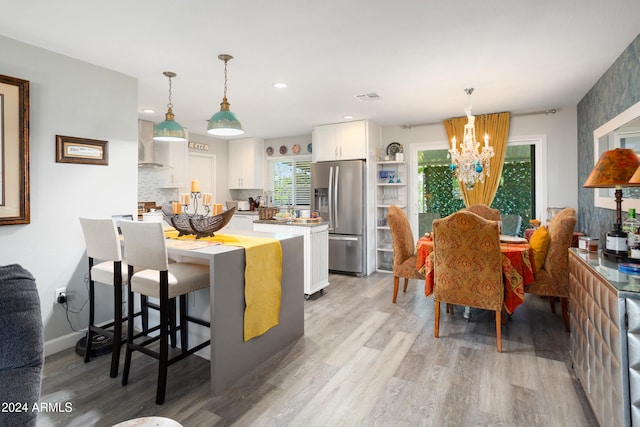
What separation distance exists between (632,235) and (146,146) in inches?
210

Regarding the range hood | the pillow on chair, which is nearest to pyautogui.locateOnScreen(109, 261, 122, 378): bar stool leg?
the range hood

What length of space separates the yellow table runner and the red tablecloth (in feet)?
4.53

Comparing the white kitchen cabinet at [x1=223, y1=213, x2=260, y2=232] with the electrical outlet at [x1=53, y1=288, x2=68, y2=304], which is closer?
the electrical outlet at [x1=53, y1=288, x2=68, y2=304]

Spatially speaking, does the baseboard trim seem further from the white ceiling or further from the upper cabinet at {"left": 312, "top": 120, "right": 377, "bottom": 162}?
Answer: the upper cabinet at {"left": 312, "top": 120, "right": 377, "bottom": 162}

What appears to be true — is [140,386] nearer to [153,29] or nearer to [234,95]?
[153,29]

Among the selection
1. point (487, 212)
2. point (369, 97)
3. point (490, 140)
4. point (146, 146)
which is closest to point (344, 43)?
point (369, 97)

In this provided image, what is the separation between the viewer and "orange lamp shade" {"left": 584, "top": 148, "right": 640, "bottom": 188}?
180 centimetres

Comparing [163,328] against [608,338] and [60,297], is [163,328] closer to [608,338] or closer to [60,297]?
[60,297]

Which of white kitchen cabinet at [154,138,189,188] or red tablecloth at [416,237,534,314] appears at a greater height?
white kitchen cabinet at [154,138,189,188]

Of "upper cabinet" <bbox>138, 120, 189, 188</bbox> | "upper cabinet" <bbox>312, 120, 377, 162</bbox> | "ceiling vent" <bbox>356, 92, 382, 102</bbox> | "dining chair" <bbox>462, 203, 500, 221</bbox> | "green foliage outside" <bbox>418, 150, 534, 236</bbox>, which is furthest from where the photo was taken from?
"upper cabinet" <bbox>312, 120, 377, 162</bbox>

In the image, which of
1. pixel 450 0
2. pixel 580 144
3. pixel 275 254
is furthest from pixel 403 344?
pixel 580 144

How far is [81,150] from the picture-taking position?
→ 9.10 feet

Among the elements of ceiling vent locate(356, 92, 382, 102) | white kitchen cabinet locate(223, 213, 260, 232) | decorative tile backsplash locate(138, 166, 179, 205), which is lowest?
white kitchen cabinet locate(223, 213, 260, 232)

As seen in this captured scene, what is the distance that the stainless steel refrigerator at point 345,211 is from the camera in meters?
5.00
